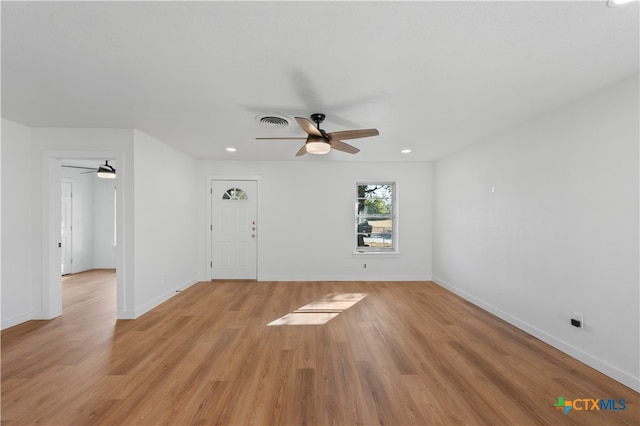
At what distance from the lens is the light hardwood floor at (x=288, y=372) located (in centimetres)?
170

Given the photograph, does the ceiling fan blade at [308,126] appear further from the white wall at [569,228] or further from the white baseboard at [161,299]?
the white baseboard at [161,299]

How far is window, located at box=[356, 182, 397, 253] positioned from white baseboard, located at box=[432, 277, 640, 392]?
2.09 m

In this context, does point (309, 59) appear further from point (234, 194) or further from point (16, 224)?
point (16, 224)

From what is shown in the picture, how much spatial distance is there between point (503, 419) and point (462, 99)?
8.52 ft

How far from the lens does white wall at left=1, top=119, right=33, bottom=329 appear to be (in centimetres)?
302

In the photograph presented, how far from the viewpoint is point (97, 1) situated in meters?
1.32

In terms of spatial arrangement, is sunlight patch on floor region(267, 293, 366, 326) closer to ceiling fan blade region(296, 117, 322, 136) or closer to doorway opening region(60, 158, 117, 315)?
ceiling fan blade region(296, 117, 322, 136)

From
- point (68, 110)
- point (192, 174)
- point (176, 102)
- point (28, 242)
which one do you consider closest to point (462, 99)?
point (176, 102)

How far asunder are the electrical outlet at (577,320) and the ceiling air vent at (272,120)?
3511mm

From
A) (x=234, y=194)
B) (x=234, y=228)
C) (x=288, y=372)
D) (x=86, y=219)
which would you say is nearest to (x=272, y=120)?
(x=288, y=372)

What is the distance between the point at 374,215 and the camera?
550 centimetres

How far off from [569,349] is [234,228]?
17.0 ft

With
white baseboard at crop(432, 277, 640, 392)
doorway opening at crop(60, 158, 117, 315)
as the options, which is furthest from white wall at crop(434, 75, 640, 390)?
doorway opening at crop(60, 158, 117, 315)

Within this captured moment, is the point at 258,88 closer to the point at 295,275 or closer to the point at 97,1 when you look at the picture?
the point at 97,1
